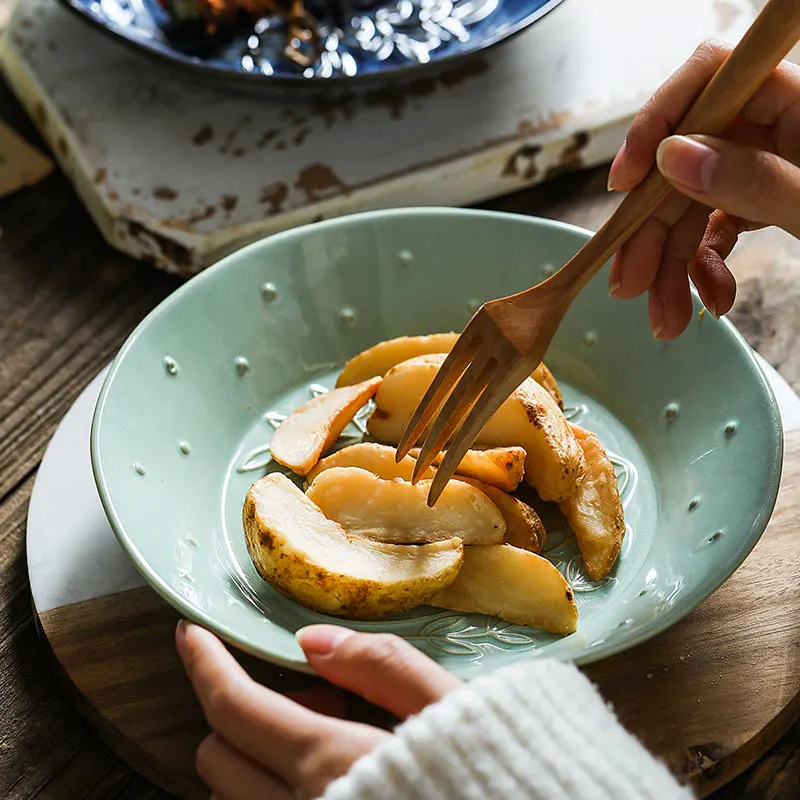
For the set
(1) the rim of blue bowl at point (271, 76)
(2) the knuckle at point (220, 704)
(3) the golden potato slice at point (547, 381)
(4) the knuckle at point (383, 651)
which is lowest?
(3) the golden potato slice at point (547, 381)

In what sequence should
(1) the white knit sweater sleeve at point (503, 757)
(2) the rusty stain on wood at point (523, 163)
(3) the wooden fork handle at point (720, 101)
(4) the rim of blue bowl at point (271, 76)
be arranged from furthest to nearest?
(2) the rusty stain on wood at point (523, 163), (4) the rim of blue bowl at point (271, 76), (3) the wooden fork handle at point (720, 101), (1) the white knit sweater sleeve at point (503, 757)

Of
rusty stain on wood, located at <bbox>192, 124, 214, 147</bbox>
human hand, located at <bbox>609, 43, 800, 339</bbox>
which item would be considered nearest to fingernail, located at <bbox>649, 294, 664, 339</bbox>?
human hand, located at <bbox>609, 43, 800, 339</bbox>

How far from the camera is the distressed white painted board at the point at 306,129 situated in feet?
4.38

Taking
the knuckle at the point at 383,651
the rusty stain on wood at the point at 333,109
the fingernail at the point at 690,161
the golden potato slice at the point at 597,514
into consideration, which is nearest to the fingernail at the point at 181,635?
the knuckle at the point at 383,651

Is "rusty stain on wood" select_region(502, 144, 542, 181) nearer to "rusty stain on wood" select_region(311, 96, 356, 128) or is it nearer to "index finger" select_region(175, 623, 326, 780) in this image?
"rusty stain on wood" select_region(311, 96, 356, 128)

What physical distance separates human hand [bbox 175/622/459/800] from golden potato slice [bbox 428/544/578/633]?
130 millimetres

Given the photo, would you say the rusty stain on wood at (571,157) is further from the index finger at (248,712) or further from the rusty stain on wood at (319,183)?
the index finger at (248,712)

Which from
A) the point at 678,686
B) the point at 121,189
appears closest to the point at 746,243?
the point at 678,686

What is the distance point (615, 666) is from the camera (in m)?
0.84

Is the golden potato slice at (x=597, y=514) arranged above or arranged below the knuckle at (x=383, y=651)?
below

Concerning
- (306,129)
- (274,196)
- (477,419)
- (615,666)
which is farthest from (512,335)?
(306,129)

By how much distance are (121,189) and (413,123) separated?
1.34 ft

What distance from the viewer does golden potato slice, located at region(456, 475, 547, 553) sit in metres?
0.88

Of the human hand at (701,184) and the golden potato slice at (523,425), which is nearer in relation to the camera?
the human hand at (701,184)
